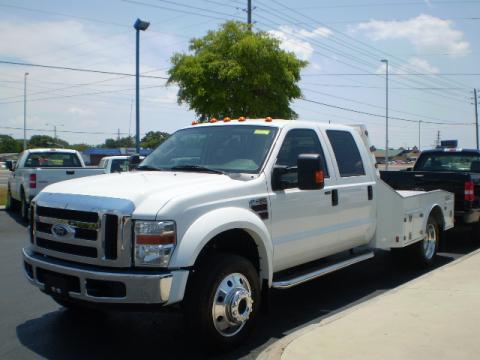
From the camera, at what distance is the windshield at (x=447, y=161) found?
415 inches

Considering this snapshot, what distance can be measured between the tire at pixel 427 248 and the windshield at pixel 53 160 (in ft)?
31.9

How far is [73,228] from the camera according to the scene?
13.7 ft

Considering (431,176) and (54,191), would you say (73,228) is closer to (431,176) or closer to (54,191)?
(54,191)

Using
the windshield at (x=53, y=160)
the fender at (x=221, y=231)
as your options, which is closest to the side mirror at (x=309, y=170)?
the fender at (x=221, y=231)

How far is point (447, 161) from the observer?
10859mm

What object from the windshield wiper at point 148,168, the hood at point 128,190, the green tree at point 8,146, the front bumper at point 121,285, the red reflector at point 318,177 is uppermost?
the green tree at point 8,146

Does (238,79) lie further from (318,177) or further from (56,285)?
(56,285)

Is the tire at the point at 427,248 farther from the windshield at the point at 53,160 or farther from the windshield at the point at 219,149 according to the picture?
the windshield at the point at 53,160

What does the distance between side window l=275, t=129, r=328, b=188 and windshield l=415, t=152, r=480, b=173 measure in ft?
19.3

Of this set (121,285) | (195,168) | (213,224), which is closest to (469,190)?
(195,168)

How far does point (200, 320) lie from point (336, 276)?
12.1ft

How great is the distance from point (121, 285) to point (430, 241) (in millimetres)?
5441

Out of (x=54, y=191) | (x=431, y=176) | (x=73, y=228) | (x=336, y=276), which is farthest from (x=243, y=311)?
(x=431, y=176)

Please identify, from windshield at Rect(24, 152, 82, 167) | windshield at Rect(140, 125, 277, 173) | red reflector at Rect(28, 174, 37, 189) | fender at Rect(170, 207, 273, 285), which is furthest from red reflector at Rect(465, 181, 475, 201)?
windshield at Rect(24, 152, 82, 167)
